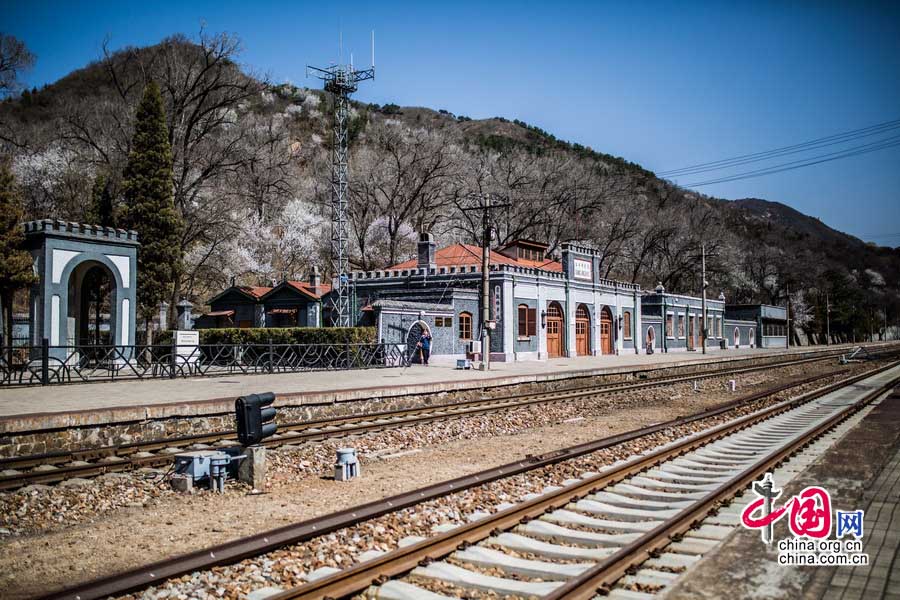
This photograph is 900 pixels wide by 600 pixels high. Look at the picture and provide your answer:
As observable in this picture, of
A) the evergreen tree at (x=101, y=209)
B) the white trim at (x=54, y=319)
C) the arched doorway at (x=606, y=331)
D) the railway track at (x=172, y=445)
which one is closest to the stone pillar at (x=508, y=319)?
the arched doorway at (x=606, y=331)

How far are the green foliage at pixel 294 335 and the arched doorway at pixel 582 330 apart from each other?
58.3 ft

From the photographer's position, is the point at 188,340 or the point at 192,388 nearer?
the point at 192,388

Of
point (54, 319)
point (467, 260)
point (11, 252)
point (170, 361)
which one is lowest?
point (170, 361)

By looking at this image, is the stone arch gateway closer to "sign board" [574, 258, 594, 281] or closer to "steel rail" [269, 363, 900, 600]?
"steel rail" [269, 363, 900, 600]

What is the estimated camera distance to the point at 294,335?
33.1 metres

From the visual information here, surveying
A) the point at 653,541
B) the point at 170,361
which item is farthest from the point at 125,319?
the point at 653,541

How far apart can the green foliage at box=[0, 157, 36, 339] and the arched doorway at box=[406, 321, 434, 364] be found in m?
15.9

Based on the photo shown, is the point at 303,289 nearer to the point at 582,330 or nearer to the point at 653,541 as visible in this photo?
the point at 582,330

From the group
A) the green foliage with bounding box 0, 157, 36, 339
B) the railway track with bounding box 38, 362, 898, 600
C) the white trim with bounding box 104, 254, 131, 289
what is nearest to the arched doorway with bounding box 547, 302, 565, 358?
the white trim with bounding box 104, 254, 131, 289

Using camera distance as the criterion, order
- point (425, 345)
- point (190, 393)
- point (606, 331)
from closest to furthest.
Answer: point (190, 393) < point (425, 345) < point (606, 331)

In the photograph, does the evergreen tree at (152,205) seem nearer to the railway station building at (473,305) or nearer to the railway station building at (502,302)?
the railway station building at (473,305)

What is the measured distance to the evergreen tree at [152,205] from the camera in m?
34.3

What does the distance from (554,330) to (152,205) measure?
79.0 ft

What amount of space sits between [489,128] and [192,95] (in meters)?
139
